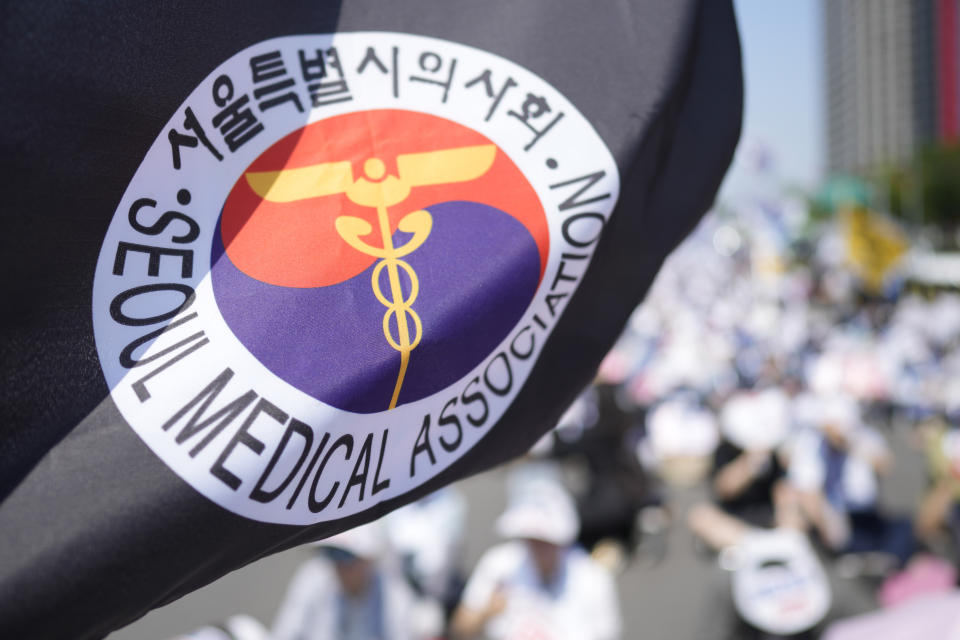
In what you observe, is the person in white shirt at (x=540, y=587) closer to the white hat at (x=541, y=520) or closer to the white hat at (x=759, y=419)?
the white hat at (x=541, y=520)

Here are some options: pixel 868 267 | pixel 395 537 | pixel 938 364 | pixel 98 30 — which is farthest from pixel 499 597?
pixel 868 267

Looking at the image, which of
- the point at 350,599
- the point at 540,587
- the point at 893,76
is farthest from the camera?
the point at 893,76

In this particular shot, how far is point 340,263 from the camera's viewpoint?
1541mm

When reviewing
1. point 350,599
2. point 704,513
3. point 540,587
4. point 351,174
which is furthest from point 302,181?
point 704,513

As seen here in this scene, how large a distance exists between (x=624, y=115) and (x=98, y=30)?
1105 mm

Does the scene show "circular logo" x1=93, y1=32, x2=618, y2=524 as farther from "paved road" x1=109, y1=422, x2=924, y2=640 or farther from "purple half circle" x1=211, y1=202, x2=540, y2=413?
"paved road" x1=109, y1=422, x2=924, y2=640

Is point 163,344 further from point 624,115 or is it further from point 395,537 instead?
point 395,537

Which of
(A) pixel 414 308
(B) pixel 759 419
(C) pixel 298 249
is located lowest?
(B) pixel 759 419

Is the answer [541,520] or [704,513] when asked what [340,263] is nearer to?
[541,520]

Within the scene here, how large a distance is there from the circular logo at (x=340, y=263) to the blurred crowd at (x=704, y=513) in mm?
607

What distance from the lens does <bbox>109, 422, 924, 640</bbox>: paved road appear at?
4770mm

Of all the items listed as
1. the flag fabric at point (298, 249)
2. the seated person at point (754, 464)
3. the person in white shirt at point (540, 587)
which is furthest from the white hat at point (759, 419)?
the flag fabric at point (298, 249)

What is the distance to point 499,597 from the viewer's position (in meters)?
3.41

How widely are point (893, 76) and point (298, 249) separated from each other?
125 meters
